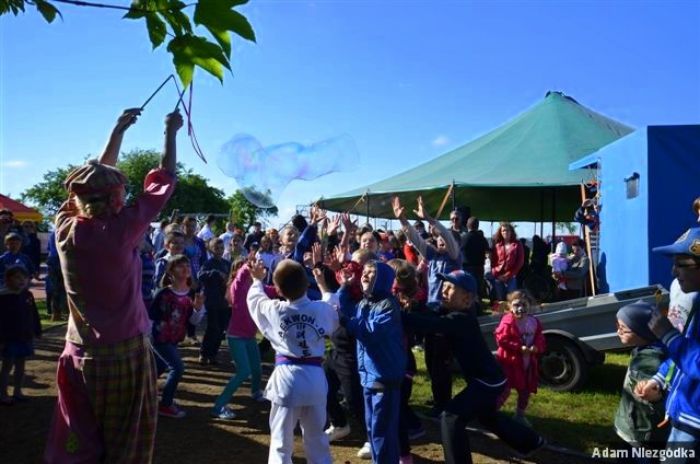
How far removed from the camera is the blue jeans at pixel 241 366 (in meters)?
5.62

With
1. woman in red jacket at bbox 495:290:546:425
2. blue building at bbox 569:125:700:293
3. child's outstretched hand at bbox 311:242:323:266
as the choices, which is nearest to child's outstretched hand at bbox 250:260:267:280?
Result: child's outstretched hand at bbox 311:242:323:266

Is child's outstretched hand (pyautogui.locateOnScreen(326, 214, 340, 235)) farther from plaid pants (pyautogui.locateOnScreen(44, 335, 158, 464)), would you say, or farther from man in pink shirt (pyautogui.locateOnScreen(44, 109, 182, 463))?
plaid pants (pyautogui.locateOnScreen(44, 335, 158, 464))

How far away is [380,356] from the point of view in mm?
3975

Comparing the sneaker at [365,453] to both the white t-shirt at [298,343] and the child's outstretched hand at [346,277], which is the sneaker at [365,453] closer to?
the white t-shirt at [298,343]

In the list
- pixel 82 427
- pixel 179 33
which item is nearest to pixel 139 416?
pixel 82 427

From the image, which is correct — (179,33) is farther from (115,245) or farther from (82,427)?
(82,427)

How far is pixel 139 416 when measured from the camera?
9.02 feet

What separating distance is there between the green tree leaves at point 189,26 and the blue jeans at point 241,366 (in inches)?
164

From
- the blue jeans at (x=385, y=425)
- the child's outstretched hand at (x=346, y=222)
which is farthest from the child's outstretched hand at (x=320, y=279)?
the child's outstretched hand at (x=346, y=222)

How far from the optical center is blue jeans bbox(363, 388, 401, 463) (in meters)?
3.90

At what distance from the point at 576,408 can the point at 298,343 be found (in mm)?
3497

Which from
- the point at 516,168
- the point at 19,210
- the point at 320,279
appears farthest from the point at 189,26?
the point at 19,210

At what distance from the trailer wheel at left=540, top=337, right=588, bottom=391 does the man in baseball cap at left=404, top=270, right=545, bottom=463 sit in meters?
2.28

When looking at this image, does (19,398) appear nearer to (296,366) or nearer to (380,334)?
(296,366)
